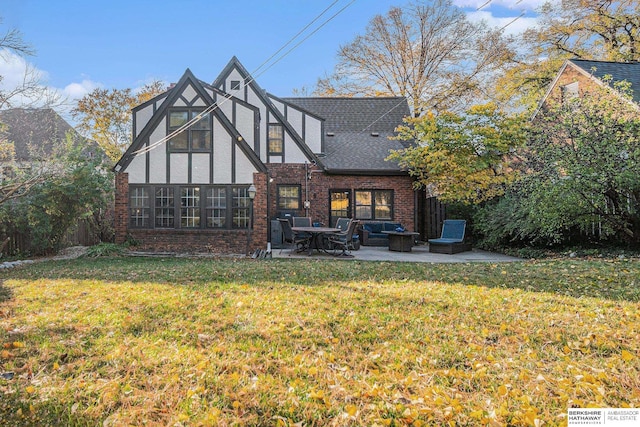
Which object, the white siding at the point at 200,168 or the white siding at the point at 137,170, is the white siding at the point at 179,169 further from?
the white siding at the point at 137,170

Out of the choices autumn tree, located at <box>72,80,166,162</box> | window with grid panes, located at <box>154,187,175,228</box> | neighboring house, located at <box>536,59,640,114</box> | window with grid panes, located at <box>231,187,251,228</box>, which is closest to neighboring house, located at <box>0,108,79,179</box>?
window with grid panes, located at <box>154,187,175,228</box>

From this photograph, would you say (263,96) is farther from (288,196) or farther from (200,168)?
(200,168)

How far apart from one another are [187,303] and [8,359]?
1.97 meters

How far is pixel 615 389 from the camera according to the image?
2.64m

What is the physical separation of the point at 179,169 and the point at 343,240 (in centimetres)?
585

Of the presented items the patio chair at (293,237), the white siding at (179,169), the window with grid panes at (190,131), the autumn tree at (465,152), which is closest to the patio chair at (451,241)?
the autumn tree at (465,152)

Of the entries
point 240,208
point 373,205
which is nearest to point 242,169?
point 240,208

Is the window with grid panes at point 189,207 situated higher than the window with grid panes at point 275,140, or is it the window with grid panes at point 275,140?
the window with grid panes at point 275,140

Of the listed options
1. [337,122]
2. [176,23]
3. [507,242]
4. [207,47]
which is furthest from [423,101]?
[176,23]

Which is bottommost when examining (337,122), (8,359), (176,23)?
(8,359)

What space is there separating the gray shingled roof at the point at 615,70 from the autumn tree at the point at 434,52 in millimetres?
7074

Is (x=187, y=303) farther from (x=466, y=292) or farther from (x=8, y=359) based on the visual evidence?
(x=466, y=292)

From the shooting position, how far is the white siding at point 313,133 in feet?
54.3

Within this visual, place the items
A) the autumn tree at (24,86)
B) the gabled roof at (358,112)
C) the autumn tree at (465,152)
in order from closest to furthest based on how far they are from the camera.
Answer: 1. the autumn tree at (24,86)
2. the autumn tree at (465,152)
3. the gabled roof at (358,112)
